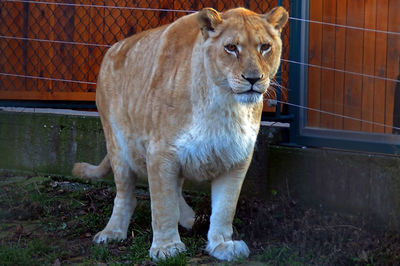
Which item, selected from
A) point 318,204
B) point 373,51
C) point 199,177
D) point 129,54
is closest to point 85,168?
point 129,54

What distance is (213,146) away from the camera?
15.1ft

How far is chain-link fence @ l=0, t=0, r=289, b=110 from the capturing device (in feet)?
25.6

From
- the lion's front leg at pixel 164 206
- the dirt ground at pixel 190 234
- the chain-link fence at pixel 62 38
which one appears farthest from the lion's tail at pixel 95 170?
the chain-link fence at pixel 62 38

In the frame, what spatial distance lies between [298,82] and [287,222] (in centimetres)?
144

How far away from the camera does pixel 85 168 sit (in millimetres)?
6039

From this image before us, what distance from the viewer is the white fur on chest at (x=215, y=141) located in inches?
180

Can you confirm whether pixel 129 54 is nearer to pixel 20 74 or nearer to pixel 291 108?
pixel 291 108

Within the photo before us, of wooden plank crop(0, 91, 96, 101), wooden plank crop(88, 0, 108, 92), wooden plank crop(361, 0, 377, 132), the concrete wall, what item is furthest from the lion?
wooden plank crop(88, 0, 108, 92)

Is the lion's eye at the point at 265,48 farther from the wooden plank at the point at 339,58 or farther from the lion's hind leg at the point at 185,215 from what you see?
the wooden plank at the point at 339,58

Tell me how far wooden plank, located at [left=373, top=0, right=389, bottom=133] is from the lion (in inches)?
55.0

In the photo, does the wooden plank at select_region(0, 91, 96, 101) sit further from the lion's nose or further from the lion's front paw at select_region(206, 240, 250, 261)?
the lion's nose

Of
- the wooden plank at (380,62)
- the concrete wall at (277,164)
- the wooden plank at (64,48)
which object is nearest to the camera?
the concrete wall at (277,164)

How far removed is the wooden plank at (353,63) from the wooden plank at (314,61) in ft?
0.89

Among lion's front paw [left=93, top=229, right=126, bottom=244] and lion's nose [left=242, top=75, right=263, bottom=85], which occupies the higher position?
lion's nose [left=242, top=75, right=263, bottom=85]
